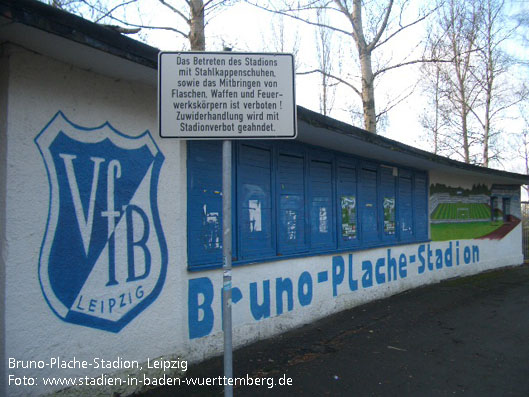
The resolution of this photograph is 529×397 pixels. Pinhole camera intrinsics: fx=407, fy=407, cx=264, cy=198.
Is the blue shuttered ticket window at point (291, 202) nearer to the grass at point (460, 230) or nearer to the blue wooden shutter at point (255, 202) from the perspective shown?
the blue wooden shutter at point (255, 202)

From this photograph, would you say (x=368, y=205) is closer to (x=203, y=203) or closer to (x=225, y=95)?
(x=203, y=203)

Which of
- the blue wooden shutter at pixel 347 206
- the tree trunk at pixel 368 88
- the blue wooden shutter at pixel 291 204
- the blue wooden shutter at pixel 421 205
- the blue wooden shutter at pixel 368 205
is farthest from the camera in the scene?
the tree trunk at pixel 368 88

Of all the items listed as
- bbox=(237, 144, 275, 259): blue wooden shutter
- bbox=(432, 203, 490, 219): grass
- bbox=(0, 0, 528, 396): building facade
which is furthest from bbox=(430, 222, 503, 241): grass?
bbox=(237, 144, 275, 259): blue wooden shutter

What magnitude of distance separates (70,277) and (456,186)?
422 inches

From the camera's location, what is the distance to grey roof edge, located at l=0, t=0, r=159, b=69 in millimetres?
2701

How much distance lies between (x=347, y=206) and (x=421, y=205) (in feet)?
11.2

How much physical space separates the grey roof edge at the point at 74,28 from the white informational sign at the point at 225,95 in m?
1.01

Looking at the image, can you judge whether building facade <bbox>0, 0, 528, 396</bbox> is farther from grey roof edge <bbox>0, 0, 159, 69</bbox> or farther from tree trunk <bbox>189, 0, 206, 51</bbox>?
tree trunk <bbox>189, 0, 206, 51</bbox>

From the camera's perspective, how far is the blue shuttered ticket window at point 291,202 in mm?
4867

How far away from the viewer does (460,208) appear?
11.5 metres

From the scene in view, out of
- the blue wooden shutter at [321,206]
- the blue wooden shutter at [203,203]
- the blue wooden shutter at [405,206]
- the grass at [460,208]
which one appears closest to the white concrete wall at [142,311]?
the blue wooden shutter at [203,203]

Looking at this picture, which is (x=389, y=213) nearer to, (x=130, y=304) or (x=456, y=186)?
(x=456, y=186)

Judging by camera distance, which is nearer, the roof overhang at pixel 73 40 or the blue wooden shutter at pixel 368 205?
the roof overhang at pixel 73 40

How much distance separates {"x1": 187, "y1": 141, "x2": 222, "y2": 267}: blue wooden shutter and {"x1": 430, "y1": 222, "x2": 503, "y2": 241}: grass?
7.15 m
